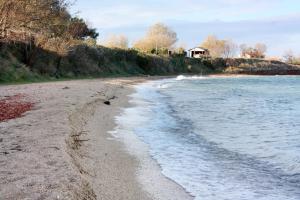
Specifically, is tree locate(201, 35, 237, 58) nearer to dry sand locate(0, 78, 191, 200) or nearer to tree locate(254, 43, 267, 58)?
tree locate(254, 43, 267, 58)

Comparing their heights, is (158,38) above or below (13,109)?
above

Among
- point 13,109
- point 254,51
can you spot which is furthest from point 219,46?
point 13,109

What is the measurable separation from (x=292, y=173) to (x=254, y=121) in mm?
8655

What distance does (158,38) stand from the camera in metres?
129

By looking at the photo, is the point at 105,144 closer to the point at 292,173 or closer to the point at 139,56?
the point at 292,173

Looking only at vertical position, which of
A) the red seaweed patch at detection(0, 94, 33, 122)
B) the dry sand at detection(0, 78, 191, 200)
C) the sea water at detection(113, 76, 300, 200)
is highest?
the red seaweed patch at detection(0, 94, 33, 122)

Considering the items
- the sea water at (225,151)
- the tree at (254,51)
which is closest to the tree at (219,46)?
the tree at (254,51)

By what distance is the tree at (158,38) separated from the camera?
125 m

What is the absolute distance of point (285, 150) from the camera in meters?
11.1

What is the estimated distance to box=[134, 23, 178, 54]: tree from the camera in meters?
125

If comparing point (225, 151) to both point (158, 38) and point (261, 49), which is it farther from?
point (261, 49)

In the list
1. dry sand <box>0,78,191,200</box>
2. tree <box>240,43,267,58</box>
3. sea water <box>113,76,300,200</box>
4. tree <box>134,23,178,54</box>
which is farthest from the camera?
tree <box>240,43,267,58</box>

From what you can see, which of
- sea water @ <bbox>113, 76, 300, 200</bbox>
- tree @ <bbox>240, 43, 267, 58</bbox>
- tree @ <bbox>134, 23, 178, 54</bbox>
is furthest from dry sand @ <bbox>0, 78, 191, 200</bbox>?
tree @ <bbox>240, 43, 267, 58</bbox>

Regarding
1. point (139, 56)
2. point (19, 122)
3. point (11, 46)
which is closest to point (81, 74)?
point (11, 46)
